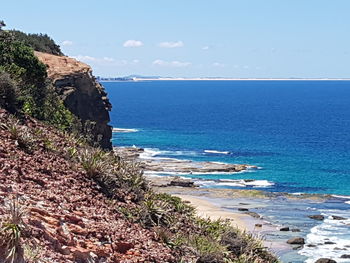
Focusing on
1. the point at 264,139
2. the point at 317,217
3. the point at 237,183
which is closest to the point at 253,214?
the point at 317,217

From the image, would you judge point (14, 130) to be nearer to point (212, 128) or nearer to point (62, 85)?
point (62, 85)

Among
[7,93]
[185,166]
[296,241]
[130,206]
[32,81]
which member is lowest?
[296,241]

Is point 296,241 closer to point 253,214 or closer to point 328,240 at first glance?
point 328,240

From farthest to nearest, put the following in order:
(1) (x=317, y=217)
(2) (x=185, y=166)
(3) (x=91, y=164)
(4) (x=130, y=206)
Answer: (2) (x=185, y=166), (1) (x=317, y=217), (3) (x=91, y=164), (4) (x=130, y=206)

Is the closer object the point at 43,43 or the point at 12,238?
the point at 12,238

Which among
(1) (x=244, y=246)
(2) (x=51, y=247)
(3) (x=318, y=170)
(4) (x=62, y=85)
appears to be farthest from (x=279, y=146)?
(2) (x=51, y=247)

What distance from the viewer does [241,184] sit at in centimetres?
6334

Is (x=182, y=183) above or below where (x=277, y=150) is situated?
below

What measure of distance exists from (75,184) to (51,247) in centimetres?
372

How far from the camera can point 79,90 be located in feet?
106

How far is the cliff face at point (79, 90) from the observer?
30297mm

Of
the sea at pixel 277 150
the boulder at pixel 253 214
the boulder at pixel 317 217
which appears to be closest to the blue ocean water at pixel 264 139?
the sea at pixel 277 150

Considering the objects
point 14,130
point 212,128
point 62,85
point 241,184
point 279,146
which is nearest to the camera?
point 14,130

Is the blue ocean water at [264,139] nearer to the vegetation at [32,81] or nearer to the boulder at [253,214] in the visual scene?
the boulder at [253,214]
